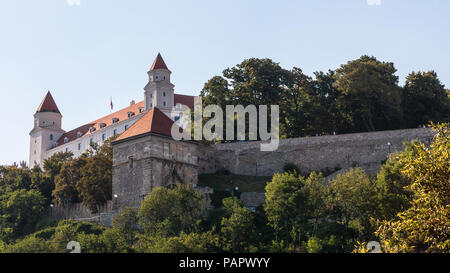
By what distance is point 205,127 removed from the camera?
216 ft

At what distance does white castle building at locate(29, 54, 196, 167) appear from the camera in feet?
320

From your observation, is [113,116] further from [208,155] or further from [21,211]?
[208,155]

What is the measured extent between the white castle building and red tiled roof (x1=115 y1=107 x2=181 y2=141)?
36721mm

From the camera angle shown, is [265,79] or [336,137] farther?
[265,79]

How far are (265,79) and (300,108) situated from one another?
4699 millimetres

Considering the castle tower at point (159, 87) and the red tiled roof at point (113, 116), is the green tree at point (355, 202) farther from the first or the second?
the castle tower at point (159, 87)

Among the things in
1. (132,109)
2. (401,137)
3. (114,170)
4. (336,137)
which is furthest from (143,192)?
(132,109)

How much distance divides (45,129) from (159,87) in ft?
85.1

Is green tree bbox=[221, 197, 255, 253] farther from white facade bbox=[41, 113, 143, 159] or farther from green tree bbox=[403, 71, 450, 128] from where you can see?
white facade bbox=[41, 113, 143, 159]

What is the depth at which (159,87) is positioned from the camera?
3831 inches

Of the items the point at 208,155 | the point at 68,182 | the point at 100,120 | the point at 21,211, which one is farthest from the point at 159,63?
the point at 21,211

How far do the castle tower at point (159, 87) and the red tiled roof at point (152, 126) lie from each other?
124 ft
